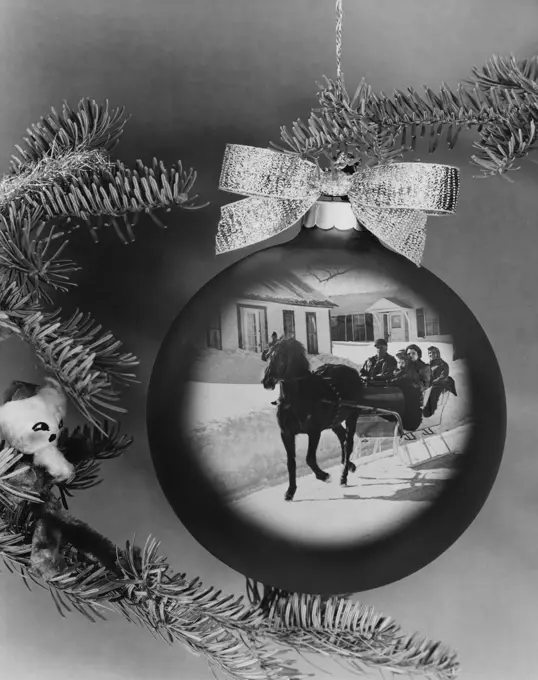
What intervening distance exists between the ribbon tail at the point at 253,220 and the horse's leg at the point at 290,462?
0.49 feet

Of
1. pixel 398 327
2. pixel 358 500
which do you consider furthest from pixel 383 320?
pixel 358 500

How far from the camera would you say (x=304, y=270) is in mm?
499

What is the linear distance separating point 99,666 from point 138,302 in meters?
0.34

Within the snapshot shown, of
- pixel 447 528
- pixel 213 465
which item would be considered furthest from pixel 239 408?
pixel 447 528

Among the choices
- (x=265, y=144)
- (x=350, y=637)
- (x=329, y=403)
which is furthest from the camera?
(x=265, y=144)

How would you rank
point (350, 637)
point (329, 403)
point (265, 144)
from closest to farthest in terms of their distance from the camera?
1. point (329, 403)
2. point (350, 637)
3. point (265, 144)

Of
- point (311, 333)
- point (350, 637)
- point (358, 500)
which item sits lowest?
point (350, 637)

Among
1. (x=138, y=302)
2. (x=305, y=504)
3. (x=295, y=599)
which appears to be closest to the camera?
(x=305, y=504)

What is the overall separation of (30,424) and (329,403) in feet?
0.70

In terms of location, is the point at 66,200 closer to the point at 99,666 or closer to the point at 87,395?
the point at 87,395

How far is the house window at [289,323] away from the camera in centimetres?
48

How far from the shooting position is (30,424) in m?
0.54

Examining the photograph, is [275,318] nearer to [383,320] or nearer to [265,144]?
[383,320]

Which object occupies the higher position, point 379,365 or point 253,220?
point 253,220
